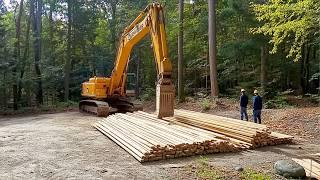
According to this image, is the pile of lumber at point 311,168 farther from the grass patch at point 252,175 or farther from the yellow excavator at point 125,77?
the yellow excavator at point 125,77

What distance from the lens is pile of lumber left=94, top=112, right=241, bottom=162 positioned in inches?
360

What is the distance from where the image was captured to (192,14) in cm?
2944

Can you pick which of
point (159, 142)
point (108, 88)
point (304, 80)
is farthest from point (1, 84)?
point (304, 80)

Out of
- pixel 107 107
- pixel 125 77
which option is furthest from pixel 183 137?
pixel 125 77

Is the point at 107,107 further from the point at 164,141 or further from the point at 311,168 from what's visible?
the point at 311,168

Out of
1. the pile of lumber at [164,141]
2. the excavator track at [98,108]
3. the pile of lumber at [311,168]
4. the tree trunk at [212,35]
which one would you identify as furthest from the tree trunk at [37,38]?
the pile of lumber at [311,168]

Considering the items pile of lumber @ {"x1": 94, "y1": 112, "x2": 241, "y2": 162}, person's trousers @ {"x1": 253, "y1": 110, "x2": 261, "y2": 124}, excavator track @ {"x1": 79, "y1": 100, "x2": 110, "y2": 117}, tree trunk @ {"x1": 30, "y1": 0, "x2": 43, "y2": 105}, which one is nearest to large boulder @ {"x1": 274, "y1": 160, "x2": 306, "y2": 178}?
pile of lumber @ {"x1": 94, "y1": 112, "x2": 241, "y2": 162}

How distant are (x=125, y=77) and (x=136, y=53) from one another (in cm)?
1252

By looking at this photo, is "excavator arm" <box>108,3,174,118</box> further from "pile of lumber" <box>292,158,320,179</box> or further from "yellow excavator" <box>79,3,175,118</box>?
"pile of lumber" <box>292,158,320,179</box>

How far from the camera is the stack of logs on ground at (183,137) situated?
365 inches

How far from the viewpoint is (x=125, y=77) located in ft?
67.2

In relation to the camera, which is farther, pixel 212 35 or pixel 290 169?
pixel 212 35

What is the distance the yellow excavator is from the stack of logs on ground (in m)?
1.01

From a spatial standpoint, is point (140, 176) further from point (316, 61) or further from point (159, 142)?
point (316, 61)
